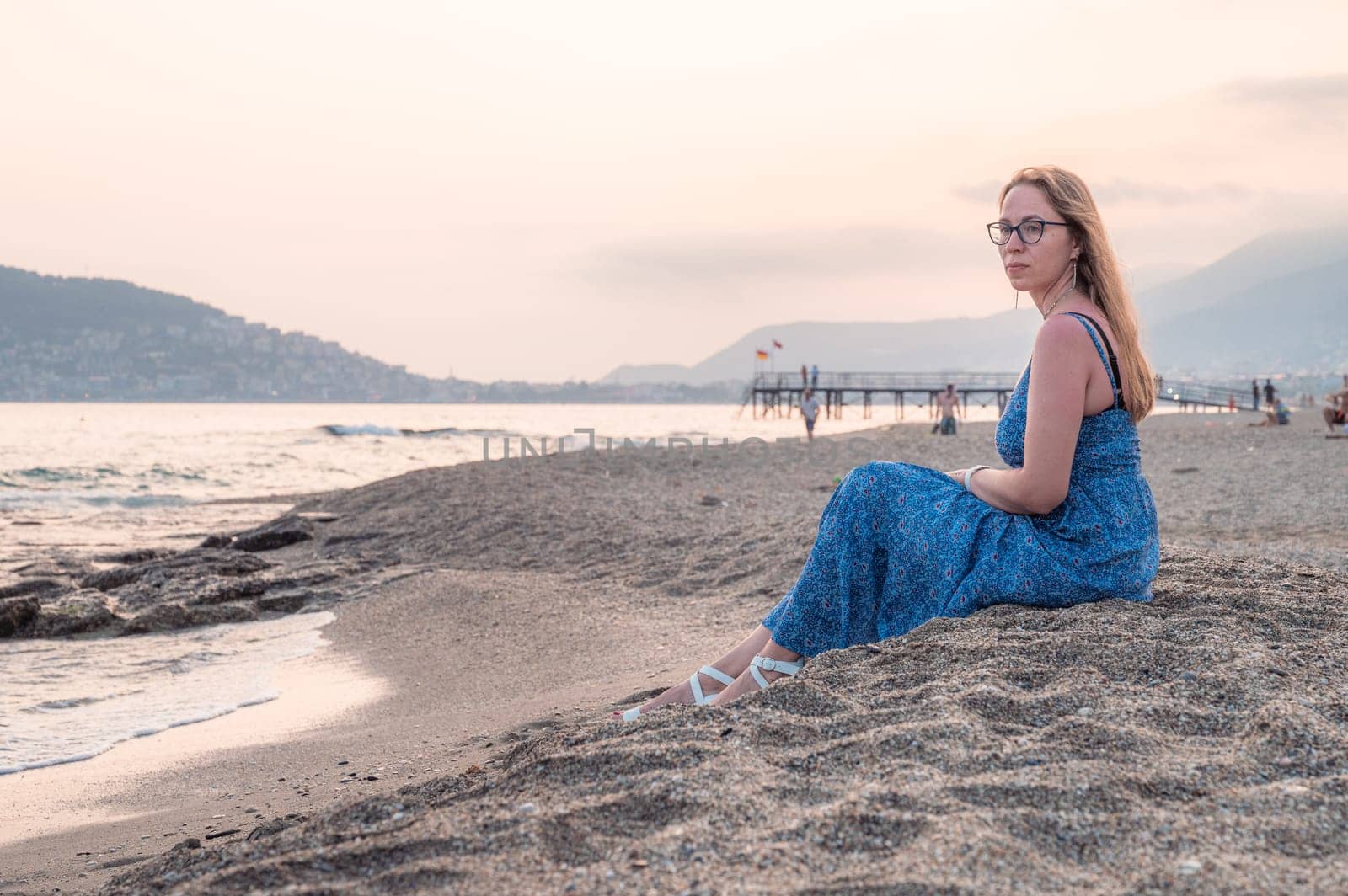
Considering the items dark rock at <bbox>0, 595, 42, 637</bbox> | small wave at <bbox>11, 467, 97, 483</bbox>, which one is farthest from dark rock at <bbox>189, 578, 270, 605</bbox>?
small wave at <bbox>11, 467, 97, 483</bbox>

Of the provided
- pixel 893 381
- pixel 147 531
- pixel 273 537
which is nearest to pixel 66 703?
pixel 273 537

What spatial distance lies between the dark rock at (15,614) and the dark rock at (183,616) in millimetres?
538

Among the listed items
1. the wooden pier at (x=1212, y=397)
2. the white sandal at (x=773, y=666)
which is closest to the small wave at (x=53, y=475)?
the white sandal at (x=773, y=666)

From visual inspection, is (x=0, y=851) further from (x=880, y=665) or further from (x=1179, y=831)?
(x=1179, y=831)

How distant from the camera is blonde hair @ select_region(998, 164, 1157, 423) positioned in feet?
9.78

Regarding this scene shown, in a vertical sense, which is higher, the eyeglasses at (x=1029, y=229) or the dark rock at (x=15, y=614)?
the eyeglasses at (x=1029, y=229)

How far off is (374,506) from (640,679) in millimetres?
8559

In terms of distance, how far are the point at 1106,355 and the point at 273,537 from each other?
901cm

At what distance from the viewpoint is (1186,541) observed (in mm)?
6527

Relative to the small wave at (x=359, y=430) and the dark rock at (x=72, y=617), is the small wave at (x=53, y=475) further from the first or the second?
the small wave at (x=359, y=430)

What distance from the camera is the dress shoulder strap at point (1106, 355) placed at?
289 cm

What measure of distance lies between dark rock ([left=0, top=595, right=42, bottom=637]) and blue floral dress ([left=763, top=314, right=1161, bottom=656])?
5.21m

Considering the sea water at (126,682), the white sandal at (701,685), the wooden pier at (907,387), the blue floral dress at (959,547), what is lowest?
the sea water at (126,682)

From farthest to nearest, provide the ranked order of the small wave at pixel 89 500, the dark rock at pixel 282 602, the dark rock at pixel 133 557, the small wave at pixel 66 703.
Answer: the small wave at pixel 89 500
the dark rock at pixel 133 557
the dark rock at pixel 282 602
the small wave at pixel 66 703
